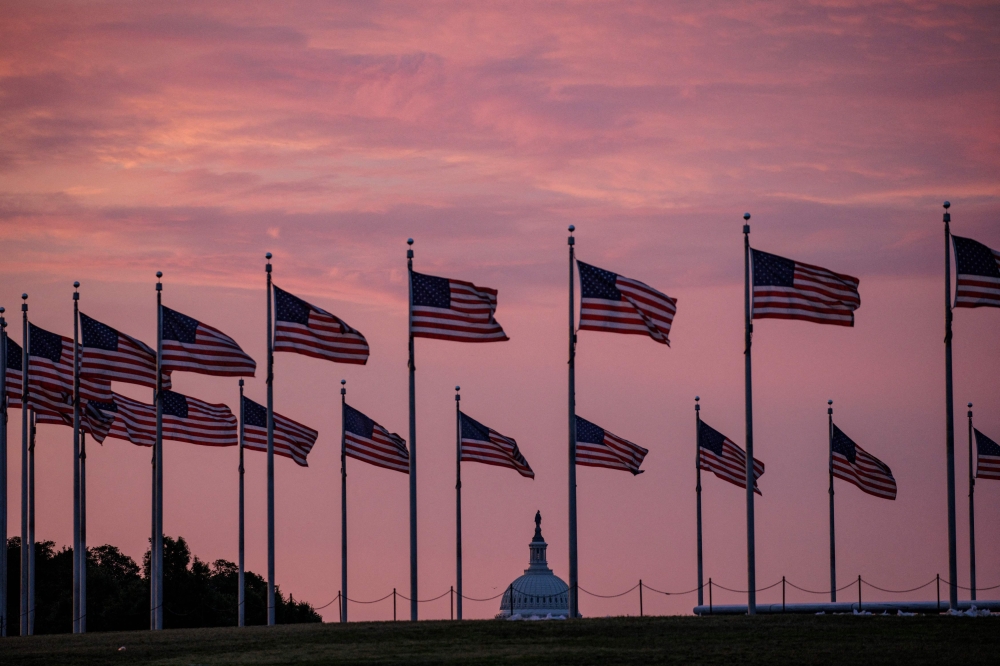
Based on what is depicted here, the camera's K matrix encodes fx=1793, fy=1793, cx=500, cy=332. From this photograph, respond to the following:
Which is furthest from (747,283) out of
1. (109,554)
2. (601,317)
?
(109,554)

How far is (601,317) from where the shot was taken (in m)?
51.7

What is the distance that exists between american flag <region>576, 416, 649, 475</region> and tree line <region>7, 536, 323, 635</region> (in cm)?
3535

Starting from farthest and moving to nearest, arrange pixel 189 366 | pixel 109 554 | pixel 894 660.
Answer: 1. pixel 109 554
2. pixel 189 366
3. pixel 894 660

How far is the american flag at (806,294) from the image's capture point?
51594mm

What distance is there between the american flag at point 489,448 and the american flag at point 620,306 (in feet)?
41.0

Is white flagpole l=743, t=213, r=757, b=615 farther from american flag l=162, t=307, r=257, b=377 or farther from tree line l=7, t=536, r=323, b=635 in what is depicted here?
tree line l=7, t=536, r=323, b=635

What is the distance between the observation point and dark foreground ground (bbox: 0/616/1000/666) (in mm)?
41031

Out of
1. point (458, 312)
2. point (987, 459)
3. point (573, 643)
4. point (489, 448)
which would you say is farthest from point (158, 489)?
point (987, 459)

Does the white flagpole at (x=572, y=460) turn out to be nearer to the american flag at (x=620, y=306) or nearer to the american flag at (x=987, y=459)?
the american flag at (x=620, y=306)

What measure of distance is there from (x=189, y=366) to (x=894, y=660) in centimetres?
2551

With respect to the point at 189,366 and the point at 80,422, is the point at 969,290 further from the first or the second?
the point at 80,422

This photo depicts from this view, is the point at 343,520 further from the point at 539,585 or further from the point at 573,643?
the point at 539,585

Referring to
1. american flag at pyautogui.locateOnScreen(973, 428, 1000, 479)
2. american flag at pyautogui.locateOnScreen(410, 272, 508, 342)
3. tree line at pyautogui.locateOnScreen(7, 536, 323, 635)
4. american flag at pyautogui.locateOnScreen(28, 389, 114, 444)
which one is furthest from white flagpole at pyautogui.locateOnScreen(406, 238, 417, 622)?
tree line at pyautogui.locateOnScreen(7, 536, 323, 635)

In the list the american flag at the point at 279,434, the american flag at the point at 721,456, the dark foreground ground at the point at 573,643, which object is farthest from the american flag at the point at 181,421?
the american flag at the point at 721,456
